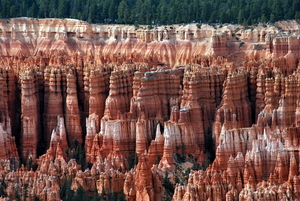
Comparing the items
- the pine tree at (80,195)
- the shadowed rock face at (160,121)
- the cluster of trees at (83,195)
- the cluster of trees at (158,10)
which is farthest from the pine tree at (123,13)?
the pine tree at (80,195)

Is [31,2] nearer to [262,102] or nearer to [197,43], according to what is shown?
[197,43]

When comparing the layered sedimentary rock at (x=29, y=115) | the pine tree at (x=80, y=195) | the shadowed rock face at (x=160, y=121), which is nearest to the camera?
the shadowed rock face at (x=160, y=121)

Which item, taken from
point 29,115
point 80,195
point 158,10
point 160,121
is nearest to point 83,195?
point 80,195

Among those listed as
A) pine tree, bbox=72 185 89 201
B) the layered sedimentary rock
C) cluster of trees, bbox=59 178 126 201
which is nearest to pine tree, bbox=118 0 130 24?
the layered sedimentary rock

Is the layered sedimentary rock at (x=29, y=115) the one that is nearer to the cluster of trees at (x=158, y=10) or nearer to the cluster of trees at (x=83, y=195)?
the cluster of trees at (x=83, y=195)

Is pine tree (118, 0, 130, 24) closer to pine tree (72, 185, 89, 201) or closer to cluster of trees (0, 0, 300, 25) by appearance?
cluster of trees (0, 0, 300, 25)

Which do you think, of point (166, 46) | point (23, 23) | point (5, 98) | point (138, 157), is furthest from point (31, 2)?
point (138, 157)
